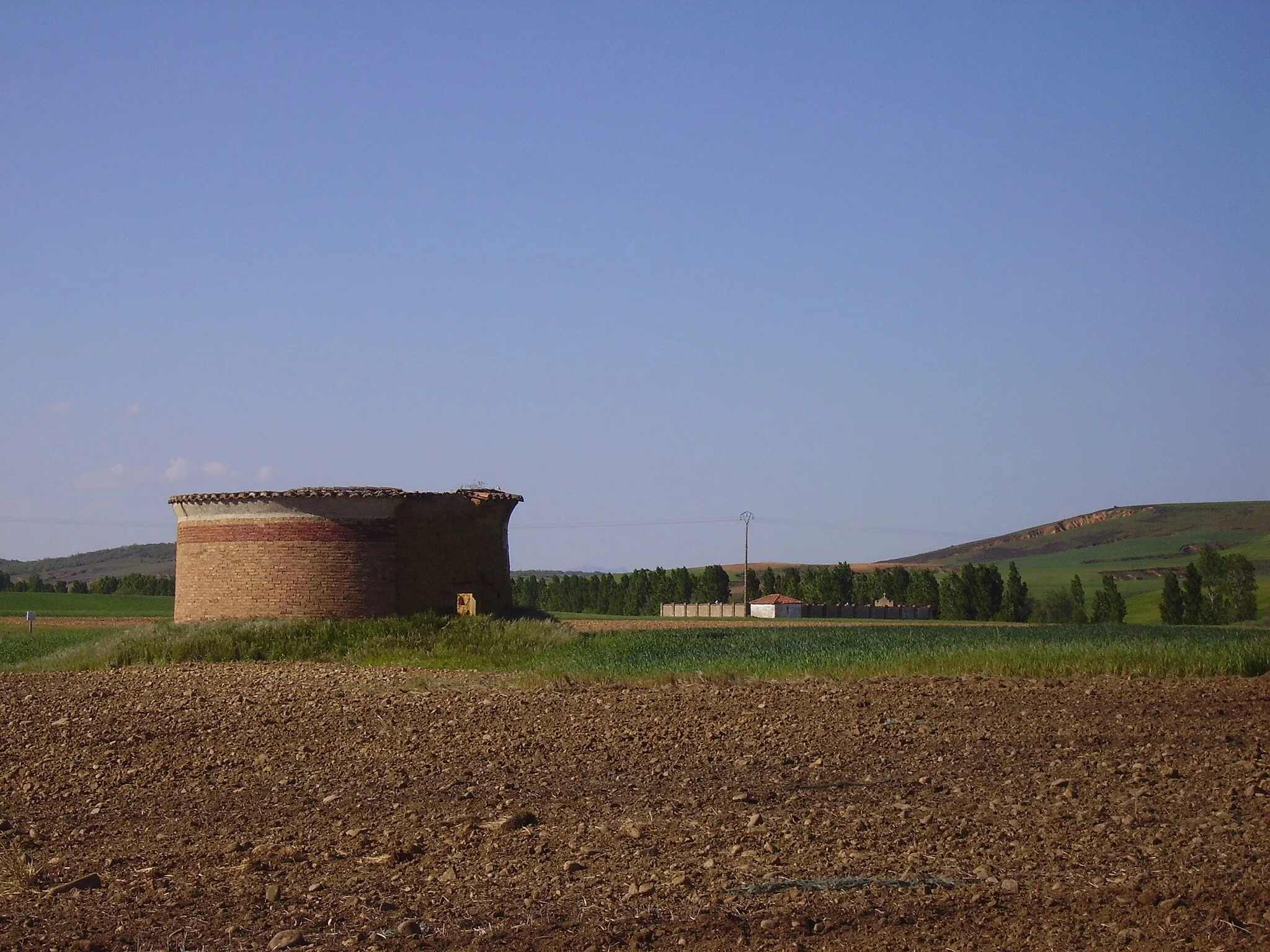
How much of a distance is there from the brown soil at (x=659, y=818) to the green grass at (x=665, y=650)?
1801mm

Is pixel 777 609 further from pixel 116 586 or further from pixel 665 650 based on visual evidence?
pixel 116 586

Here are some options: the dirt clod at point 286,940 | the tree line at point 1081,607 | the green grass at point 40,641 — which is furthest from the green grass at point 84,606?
the dirt clod at point 286,940

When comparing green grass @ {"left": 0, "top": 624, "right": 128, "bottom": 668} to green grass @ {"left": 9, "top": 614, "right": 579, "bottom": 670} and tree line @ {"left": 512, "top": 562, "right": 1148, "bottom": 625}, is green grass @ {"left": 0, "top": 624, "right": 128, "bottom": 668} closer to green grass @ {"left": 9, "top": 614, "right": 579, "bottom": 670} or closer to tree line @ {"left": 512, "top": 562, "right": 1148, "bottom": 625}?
green grass @ {"left": 9, "top": 614, "right": 579, "bottom": 670}

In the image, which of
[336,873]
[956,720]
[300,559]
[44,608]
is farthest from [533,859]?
[44,608]

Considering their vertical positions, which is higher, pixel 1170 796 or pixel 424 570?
pixel 424 570

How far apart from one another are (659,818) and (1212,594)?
7545cm

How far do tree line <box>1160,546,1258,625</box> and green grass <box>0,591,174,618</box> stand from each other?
49561 millimetres

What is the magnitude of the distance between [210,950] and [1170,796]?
23.7 ft

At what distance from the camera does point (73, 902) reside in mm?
8250

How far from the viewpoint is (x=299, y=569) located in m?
27.5

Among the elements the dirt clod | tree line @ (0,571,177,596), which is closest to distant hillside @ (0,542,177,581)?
tree line @ (0,571,177,596)

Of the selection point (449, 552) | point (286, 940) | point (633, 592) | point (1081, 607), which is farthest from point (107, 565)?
point (286, 940)

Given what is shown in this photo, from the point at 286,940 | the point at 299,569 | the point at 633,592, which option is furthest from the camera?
the point at 633,592

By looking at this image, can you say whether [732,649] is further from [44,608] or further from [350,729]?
[44,608]
